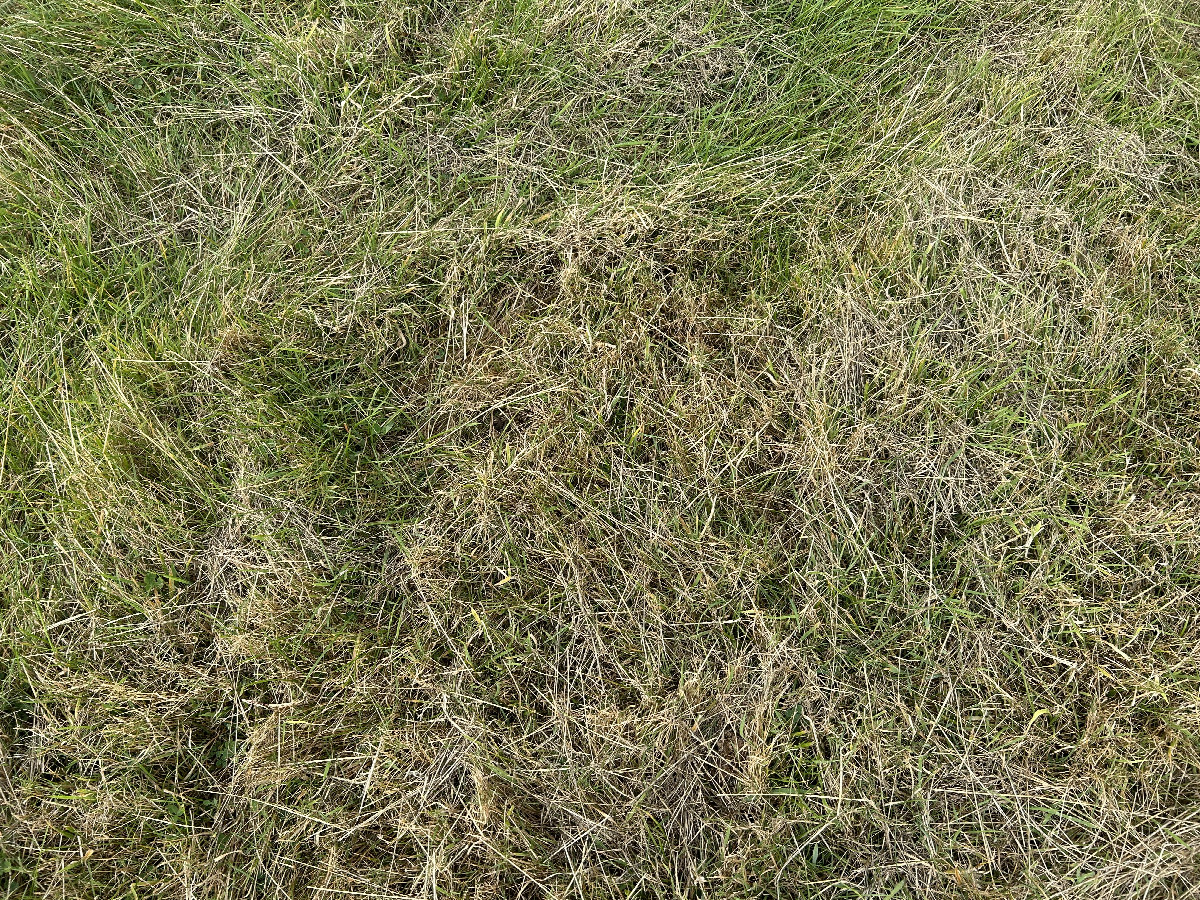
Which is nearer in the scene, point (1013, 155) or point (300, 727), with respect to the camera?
point (300, 727)

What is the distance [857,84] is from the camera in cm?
220

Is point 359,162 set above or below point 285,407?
above

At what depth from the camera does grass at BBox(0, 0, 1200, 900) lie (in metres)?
1.67

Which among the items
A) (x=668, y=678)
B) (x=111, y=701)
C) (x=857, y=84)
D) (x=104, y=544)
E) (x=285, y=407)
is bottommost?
(x=668, y=678)

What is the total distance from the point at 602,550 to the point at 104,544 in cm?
107

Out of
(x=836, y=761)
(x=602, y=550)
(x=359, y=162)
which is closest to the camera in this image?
(x=836, y=761)

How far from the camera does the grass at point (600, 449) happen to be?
5.48ft

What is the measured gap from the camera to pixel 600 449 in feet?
6.17

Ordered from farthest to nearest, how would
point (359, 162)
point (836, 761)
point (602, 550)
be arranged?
1. point (359, 162)
2. point (602, 550)
3. point (836, 761)

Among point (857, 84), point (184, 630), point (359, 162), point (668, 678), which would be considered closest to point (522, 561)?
point (668, 678)

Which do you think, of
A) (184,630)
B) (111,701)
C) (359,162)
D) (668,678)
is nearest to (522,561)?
(668,678)

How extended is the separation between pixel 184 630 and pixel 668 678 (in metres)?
1.03

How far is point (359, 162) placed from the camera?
81.8 inches

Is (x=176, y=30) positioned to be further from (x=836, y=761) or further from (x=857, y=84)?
(x=836, y=761)
